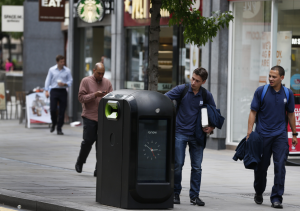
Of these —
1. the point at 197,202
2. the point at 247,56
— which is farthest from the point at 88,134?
the point at 247,56

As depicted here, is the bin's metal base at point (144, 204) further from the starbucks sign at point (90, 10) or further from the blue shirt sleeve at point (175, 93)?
the starbucks sign at point (90, 10)

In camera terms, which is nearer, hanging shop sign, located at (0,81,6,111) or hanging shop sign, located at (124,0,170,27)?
hanging shop sign, located at (124,0,170,27)

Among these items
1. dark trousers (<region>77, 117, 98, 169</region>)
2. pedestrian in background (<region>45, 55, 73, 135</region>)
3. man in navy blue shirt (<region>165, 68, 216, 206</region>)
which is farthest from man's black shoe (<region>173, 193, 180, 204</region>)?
pedestrian in background (<region>45, 55, 73, 135</region>)

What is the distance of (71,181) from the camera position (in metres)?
8.21

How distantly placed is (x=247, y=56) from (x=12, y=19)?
450 inches

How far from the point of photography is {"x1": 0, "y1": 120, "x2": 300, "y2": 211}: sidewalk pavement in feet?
21.8

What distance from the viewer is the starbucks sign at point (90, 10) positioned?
1625 centimetres

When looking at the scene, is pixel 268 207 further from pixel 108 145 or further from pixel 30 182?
pixel 30 182

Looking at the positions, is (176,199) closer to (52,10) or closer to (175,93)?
(175,93)

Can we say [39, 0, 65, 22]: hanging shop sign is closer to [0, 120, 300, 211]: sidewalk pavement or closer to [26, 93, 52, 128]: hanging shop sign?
[26, 93, 52, 128]: hanging shop sign

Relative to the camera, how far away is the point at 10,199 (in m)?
6.80

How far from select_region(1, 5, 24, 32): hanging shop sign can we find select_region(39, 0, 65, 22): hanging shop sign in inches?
164

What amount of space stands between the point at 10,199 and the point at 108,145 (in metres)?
1.38

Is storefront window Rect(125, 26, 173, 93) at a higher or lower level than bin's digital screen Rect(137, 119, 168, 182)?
higher
